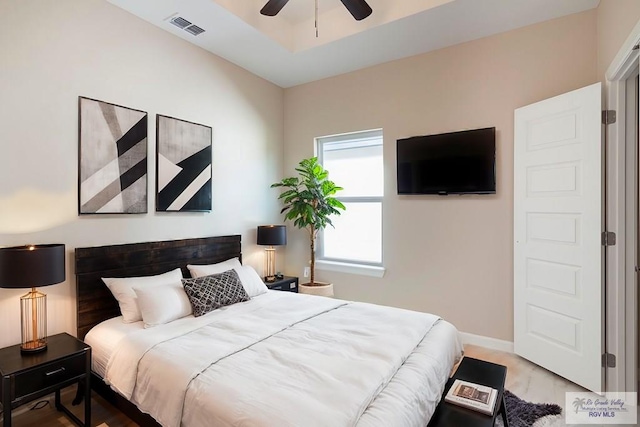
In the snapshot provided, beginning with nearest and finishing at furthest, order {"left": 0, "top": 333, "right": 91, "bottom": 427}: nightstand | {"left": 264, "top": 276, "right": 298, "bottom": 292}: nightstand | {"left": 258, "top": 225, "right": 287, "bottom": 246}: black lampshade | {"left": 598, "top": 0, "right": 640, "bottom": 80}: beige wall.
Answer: {"left": 0, "top": 333, "right": 91, "bottom": 427}: nightstand < {"left": 598, "top": 0, "right": 640, "bottom": 80}: beige wall < {"left": 264, "top": 276, "right": 298, "bottom": 292}: nightstand < {"left": 258, "top": 225, "right": 287, "bottom": 246}: black lampshade

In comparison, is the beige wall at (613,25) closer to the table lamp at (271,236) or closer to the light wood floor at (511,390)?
the light wood floor at (511,390)

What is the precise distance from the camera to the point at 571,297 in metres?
2.67

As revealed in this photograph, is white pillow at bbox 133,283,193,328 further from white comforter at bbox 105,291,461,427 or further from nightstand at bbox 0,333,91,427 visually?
nightstand at bbox 0,333,91,427

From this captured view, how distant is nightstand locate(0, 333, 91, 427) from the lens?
1.84m

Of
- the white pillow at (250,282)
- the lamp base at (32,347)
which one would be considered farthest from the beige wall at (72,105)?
the white pillow at (250,282)

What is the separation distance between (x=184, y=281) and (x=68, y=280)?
0.83 metres

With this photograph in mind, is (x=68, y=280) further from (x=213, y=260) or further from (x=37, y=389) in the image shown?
(x=213, y=260)

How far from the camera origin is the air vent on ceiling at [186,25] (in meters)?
3.05

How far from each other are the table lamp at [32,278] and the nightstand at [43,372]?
9 centimetres

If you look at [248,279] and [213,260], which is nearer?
[248,279]

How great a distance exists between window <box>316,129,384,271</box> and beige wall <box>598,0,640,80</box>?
207 centimetres

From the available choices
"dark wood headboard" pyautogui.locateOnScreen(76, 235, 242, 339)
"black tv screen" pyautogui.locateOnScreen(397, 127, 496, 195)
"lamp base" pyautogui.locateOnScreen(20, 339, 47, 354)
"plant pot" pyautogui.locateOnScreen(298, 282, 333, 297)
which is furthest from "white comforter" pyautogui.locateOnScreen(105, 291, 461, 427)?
"black tv screen" pyautogui.locateOnScreen(397, 127, 496, 195)

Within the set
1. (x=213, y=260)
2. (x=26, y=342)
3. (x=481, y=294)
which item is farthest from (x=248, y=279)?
(x=481, y=294)

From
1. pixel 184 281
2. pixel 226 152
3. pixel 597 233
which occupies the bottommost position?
pixel 184 281
